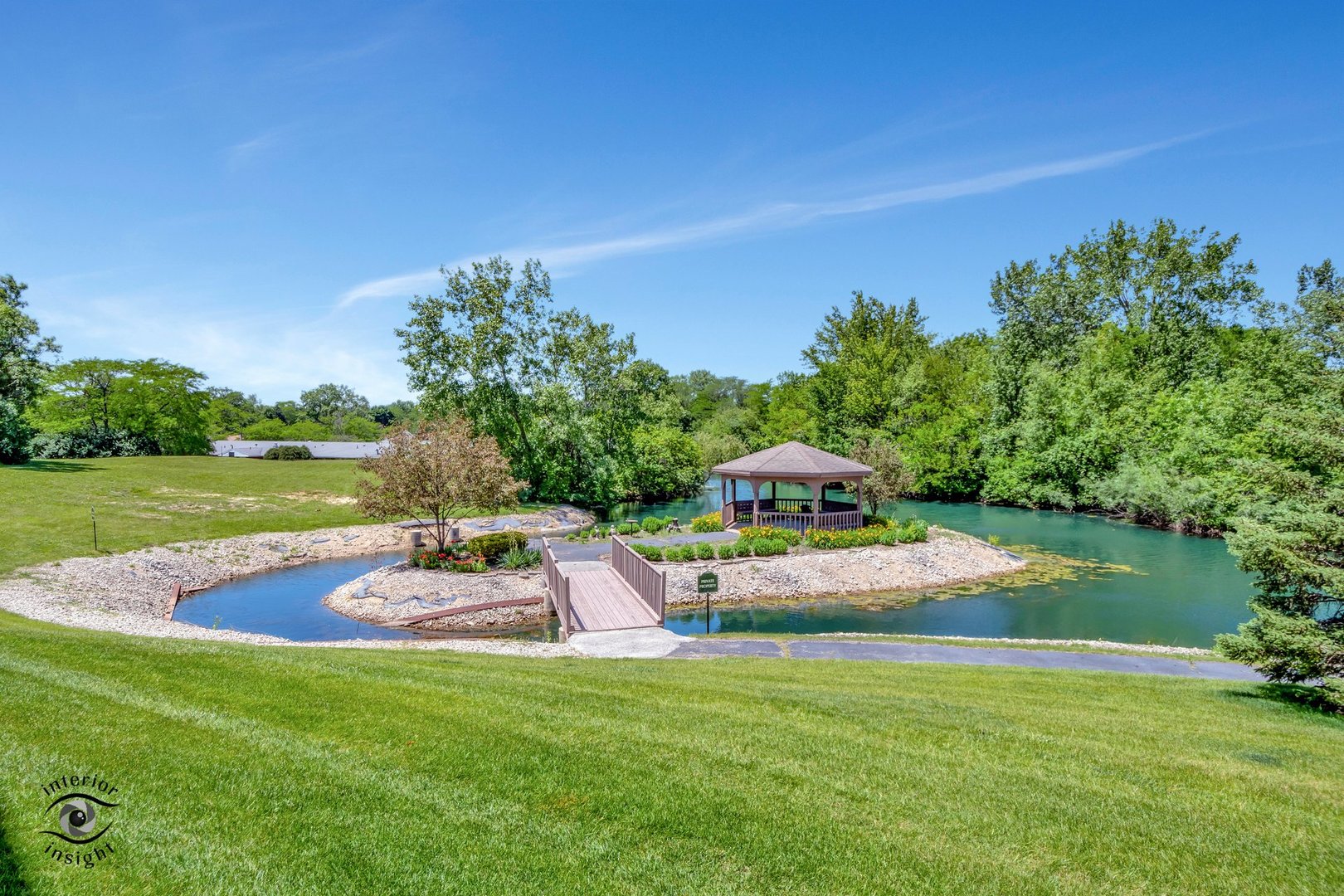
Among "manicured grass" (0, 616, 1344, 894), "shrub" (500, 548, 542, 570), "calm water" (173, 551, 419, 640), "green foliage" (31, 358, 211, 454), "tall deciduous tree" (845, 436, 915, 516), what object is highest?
"green foliage" (31, 358, 211, 454)

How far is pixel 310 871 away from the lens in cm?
366

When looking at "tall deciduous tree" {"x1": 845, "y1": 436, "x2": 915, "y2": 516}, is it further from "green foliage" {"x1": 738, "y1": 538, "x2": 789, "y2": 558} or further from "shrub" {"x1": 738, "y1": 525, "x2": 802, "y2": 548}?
"green foliage" {"x1": 738, "y1": 538, "x2": 789, "y2": 558}

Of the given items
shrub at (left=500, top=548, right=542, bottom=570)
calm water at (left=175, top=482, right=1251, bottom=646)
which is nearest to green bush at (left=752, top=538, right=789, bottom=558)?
calm water at (left=175, top=482, right=1251, bottom=646)

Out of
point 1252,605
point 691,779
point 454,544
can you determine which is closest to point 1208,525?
point 1252,605

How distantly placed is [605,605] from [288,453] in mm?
53941

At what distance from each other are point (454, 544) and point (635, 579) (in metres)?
8.64

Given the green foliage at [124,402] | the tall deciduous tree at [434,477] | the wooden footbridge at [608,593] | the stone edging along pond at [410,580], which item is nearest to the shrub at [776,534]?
the stone edging along pond at [410,580]

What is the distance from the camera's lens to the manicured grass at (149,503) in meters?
22.8

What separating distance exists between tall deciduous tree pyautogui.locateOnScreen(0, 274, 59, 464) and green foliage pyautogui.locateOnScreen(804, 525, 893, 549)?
43374 mm

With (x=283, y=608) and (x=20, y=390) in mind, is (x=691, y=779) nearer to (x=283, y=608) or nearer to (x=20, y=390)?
(x=283, y=608)

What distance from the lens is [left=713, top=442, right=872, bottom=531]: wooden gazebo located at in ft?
80.5

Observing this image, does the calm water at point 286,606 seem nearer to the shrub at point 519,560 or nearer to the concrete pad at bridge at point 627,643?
the shrub at point 519,560

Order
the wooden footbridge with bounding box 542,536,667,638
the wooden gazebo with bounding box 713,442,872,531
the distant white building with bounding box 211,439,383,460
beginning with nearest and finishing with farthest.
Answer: the wooden footbridge with bounding box 542,536,667,638, the wooden gazebo with bounding box 713,442,872,531, the distant white building with bounding box 211,439,383,460

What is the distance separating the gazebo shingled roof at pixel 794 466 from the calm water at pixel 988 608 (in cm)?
581
